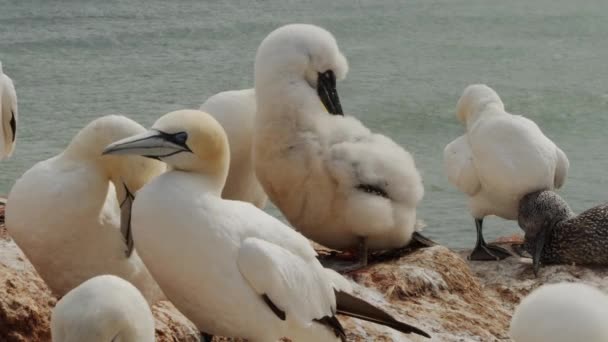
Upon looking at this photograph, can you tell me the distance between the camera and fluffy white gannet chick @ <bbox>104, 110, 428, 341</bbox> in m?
4.32

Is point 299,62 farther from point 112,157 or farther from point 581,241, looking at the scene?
point 581,241

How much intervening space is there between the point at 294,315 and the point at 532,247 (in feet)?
12.1

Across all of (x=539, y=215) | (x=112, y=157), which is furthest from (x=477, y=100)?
(x=112, y=157)

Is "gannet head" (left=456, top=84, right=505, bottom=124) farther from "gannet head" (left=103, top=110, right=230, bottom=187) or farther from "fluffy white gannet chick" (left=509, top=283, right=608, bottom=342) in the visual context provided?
"fluffy white gannet chick" (left=509, top=283, right=608, bottom=342)

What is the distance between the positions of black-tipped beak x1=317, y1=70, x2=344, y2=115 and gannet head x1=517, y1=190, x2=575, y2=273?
2.06 metres

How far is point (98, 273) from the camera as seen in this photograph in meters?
4.95

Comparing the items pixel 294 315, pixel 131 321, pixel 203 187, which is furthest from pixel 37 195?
pixel 131 321

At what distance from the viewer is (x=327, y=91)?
20.9 ft

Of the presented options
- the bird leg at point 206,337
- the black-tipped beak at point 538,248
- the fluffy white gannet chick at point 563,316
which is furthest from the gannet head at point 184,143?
the black-tipped beak at point 538,248

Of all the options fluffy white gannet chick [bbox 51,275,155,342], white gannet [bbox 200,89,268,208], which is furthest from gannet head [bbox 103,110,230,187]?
white gannet [bbox 200,89,268,208]

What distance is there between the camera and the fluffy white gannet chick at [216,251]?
14.2 ft

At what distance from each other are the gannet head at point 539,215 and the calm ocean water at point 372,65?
126 cm

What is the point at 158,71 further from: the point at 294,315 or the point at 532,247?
the point at 294,315

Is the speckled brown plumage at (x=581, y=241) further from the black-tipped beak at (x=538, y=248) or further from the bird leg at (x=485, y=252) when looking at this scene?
the bird leg at (x=485, y=252)
